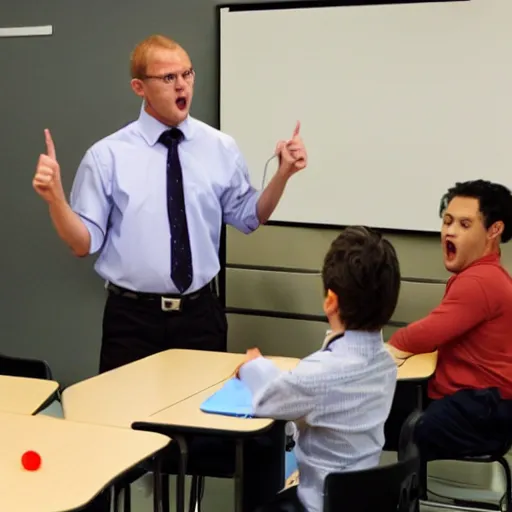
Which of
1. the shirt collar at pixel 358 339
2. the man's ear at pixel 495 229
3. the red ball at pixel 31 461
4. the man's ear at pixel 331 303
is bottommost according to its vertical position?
the red ball at pixel 31 461

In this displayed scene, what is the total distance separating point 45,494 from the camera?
174 centimetres

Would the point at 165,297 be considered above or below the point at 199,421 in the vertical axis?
above

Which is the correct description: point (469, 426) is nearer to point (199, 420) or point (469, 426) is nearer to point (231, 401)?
point (231, 401)

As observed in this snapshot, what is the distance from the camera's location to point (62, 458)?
6.35ft

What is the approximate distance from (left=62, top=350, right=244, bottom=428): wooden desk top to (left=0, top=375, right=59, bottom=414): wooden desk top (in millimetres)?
66

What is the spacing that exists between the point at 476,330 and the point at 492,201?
482 millimetres

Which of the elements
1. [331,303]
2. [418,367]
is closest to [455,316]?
[418,367]

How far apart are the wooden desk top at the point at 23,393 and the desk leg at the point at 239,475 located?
0.58m

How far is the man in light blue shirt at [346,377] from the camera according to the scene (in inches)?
81.4

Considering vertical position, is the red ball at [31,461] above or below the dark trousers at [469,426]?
above

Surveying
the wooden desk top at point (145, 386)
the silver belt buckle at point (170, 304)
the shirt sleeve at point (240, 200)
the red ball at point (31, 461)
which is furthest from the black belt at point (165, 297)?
the red ball at point (31, 461)

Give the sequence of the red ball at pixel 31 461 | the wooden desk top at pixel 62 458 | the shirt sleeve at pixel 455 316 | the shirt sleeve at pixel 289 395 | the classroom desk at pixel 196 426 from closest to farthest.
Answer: the wooden desk top at pixel 62 458
the red ball at pixel 31 461
the shirt sleeve at pixel 289 395
the classroom desk at pixel 196 426
the shirt sleeve at pixel 455 316

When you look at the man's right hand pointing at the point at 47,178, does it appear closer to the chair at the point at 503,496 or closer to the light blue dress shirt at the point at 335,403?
the light blue dress shirt at the point at 335,403

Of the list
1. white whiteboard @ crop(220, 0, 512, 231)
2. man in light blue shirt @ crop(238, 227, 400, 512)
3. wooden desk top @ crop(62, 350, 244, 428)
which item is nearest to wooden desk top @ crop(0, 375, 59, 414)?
wooden desk top @ crop(62, 350, 244, 428)
